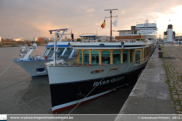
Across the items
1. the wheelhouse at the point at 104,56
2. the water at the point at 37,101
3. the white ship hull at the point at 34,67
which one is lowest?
the water at the point at 37,101

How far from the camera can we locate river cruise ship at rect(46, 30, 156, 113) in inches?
335

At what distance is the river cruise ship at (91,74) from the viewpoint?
8.51 meters

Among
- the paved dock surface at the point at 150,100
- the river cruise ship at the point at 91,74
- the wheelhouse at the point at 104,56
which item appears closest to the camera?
the paved dock surface at the point at 150,100

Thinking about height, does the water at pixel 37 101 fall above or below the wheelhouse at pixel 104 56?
below

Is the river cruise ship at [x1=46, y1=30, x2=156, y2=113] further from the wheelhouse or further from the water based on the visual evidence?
the water

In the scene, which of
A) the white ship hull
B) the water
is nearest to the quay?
the water

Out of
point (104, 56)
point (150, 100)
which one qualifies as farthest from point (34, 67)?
point (150, 100)

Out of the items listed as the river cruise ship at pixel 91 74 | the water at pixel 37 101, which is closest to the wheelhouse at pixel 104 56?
the river cruise ship at pixel 91 74

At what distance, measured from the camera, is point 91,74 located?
9.34 m

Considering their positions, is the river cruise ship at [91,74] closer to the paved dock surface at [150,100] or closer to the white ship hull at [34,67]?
the paved dock surface at [150,100]

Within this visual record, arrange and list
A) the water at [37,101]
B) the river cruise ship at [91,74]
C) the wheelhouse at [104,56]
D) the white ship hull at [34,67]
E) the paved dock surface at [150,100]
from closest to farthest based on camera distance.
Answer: the paved dock surface at [150,100], the river cruise ship at [91,74], the water at [37,101], the wheelhouse at [104,56], the white ship hull at [34,67]

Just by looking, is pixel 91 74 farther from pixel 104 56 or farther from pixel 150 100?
pixel 150 100

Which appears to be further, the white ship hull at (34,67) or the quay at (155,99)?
the white ship hull at (34,67)

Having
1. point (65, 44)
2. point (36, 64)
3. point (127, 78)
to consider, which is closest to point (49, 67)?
point (127, 78)
